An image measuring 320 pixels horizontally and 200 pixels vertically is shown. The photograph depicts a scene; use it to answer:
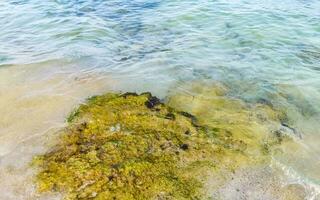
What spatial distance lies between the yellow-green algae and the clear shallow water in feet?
1.61

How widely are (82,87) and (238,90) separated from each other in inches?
142

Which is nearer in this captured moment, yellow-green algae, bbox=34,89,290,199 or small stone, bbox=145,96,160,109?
yellow-green algae, bbox=34,89,290,199

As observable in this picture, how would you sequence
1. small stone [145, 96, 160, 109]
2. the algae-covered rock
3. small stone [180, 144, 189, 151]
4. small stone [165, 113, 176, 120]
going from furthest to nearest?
1. small stone [145, 96, 160, 109]
2. small stone [165, 113, 176, 120]
3. small stone [180, 144, 189, 151]
4. the algae-covered rock

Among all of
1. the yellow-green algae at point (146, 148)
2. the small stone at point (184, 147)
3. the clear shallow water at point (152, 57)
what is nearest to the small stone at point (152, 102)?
the yellow-green algae at point (146, 148)

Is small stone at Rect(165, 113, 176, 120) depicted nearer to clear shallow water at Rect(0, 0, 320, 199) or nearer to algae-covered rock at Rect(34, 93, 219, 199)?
algae-covered rock at Rect(34, 93, 219, 199)

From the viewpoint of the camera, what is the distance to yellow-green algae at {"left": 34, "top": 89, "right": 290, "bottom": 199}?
582 centimetres

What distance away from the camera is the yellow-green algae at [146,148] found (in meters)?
5.82

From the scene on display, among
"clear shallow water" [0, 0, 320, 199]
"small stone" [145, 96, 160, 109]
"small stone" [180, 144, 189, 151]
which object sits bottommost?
"clear shallow water" [0, 0, 320, 199]

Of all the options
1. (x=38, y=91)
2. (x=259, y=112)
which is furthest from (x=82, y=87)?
(x=259, y=112)

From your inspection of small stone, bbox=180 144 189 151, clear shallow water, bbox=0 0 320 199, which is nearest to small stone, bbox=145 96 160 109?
clear shallow water, bbox=0 0 320 199

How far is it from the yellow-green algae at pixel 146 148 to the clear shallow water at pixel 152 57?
1.61ft

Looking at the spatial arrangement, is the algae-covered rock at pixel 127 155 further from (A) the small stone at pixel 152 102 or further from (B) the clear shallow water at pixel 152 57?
(B) the clear shallow water at pixel 152 57

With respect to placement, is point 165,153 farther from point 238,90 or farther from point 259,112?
point 238,90

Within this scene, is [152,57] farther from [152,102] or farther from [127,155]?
[127,155]
